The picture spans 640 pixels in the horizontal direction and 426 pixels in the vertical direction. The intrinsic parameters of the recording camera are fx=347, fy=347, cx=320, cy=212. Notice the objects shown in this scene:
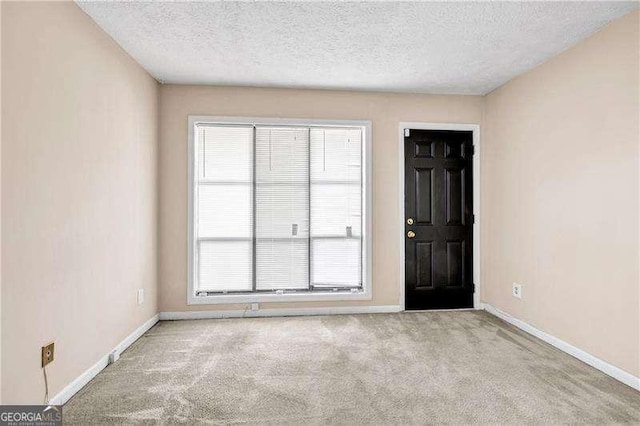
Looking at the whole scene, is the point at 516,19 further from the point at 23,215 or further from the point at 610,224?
the point at 23,215

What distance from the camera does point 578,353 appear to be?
2.83 meters

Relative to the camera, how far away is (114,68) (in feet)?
9.36

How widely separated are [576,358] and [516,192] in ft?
5.38

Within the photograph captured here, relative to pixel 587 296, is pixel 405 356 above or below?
below

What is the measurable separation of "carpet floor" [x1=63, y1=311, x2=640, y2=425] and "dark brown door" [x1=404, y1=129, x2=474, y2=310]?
2.40 feet

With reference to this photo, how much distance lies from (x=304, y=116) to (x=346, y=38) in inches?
51.8

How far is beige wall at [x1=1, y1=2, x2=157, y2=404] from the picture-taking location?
1.80 meters

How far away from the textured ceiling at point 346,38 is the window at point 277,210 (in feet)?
2.04

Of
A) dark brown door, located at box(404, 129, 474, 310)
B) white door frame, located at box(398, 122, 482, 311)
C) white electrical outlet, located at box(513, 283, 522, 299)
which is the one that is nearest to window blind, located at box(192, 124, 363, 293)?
white door frame, located at box(398, 122, 482, 311)

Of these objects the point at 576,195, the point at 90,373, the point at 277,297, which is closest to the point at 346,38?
the point at 576,195

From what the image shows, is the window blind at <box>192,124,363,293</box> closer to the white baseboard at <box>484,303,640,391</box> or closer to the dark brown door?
the dark brown door

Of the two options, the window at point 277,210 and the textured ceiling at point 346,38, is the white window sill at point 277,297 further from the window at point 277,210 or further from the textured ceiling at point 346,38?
the textured ceiling at point 346,38

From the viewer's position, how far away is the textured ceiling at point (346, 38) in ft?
7.84

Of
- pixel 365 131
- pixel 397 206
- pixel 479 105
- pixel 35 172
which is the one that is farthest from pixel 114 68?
pixel 479 105
